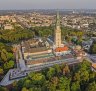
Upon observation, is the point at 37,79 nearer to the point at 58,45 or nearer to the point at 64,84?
the point at 64,84

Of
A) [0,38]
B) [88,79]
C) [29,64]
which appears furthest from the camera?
[0,38]

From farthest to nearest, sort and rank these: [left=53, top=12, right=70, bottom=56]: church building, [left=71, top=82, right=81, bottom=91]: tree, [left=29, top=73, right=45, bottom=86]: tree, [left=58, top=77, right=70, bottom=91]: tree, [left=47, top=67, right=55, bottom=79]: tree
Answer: [left=53, top=12, right=70, bottom=56]: church building, [left=47, top=67, right=55, bottom=79]: tree, [left=29, top=73, right=45, bottom=86]: tree, [left=71, top=82, right=81, bottom=91]: tree, [left=58, top=77, right=70, bottom=91]: tree

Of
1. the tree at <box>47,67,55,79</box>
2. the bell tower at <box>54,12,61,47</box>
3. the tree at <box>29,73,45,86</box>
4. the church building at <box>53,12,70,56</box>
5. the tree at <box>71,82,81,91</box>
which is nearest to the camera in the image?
the tree at <box>71,82,81,91</box>

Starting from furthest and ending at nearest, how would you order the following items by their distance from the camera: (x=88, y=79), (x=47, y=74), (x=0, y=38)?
(x=0, y=38) → (x=47, y=74) → (x=88, y=79)

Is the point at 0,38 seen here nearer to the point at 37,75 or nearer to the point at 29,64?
the point at 29,64

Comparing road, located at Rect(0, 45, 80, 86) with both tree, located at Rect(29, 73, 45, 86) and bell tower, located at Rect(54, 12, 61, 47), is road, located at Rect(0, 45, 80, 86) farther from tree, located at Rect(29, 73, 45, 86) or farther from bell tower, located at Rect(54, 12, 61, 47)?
bell tower, located at Rect(54, 12, 61, 47)

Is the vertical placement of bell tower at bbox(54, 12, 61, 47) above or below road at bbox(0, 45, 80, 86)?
above

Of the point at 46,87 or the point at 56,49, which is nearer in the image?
the point at 46,87

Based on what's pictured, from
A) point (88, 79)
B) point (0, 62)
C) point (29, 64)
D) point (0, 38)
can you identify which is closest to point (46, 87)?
point (88, 79)

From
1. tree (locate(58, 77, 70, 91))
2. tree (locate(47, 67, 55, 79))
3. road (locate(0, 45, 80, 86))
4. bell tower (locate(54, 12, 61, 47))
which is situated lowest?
road (locate(0, 45, 80, 86))

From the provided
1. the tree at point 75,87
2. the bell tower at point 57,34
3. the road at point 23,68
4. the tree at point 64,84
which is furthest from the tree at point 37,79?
the bell tower at point 57,34

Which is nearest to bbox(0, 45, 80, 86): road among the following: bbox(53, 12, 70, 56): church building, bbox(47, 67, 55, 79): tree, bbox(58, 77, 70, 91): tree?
bbox(53, 12, 70, 56): church building
